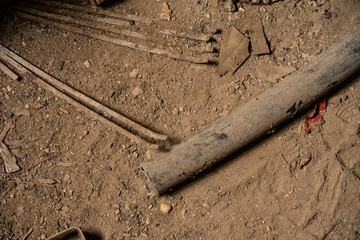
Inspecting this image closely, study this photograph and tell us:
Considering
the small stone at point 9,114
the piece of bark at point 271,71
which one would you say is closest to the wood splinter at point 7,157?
the small stone at point 9,114

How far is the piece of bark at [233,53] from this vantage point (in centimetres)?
332

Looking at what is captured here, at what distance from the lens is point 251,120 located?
283 centimetres

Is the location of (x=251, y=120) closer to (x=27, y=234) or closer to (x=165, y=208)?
(x=165, y=208)

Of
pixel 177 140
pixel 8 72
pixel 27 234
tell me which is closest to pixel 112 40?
pixel 8 72

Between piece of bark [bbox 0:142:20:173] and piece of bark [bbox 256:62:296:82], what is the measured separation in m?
2.91

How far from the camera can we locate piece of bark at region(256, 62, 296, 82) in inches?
129

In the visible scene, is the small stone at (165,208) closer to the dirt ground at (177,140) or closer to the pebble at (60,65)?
the dirt ground at (177,140)

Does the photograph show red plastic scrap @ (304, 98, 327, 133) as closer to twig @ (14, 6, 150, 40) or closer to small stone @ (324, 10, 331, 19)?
small stone @ (324, 10, 331, 19)

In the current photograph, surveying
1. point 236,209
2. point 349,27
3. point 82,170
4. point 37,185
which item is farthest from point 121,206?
point 349,27

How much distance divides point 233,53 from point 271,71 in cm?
48

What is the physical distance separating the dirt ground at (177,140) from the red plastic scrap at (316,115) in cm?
7

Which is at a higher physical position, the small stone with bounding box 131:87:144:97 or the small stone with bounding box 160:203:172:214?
the small stone with bounding box 131:87:144:97

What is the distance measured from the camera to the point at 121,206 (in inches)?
123

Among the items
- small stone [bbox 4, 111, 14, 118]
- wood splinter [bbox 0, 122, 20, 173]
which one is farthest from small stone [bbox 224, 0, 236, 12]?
wood splinter [bbox 0, 122, 20, 173]
